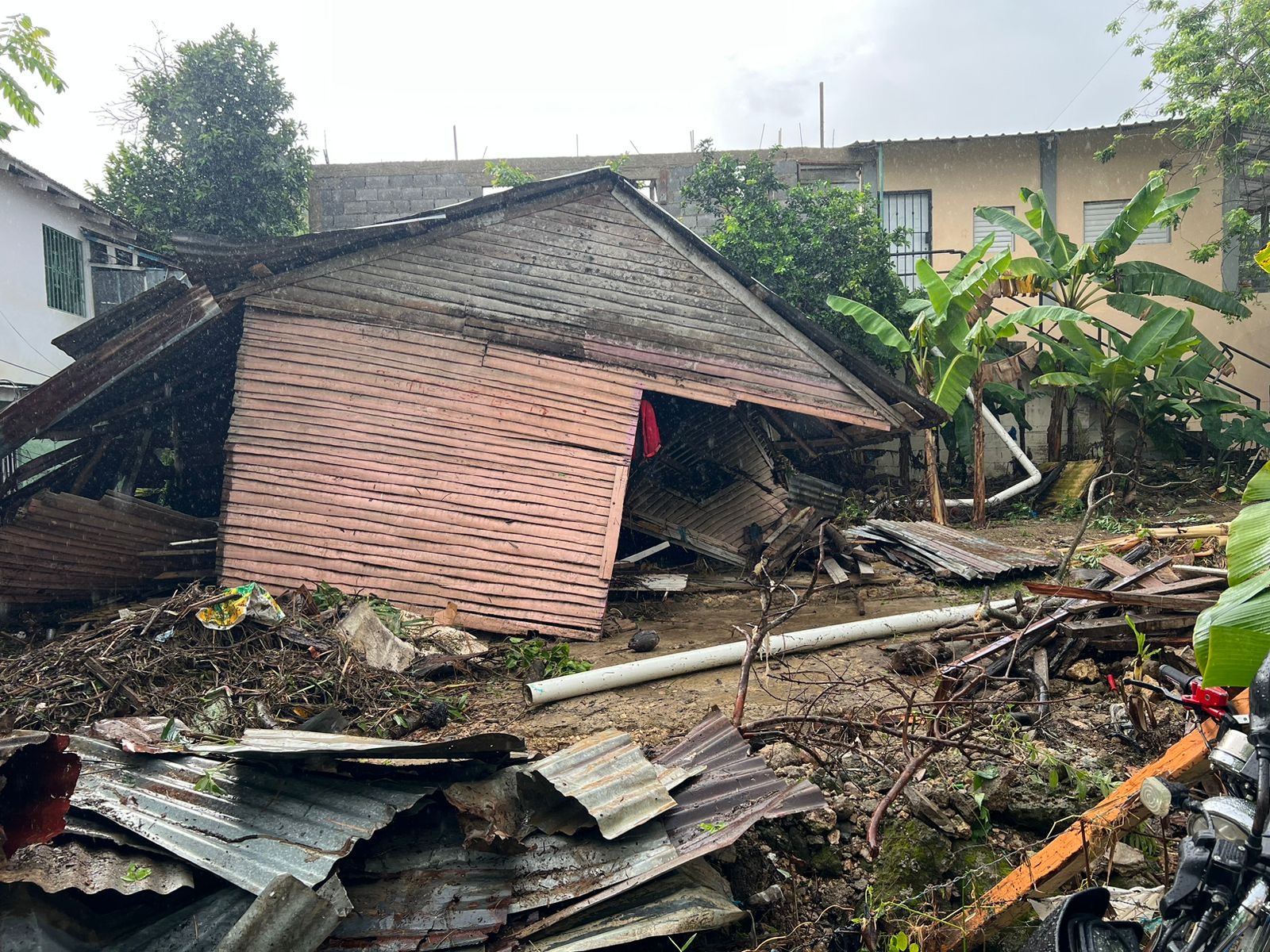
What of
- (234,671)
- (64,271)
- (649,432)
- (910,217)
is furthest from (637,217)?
(64,271)

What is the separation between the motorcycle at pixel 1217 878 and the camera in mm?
1890

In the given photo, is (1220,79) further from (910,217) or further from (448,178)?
(448,178)

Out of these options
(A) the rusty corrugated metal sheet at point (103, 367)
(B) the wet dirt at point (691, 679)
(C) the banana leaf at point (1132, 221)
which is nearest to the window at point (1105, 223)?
(C) the banana leaf at point (1132, 221)

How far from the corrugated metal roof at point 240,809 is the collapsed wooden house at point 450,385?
14.9ft

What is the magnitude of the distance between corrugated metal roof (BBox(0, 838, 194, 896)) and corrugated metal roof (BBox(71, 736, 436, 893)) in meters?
0.08

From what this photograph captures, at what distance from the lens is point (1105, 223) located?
17922 millimetres

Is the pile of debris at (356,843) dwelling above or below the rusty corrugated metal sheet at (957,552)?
above

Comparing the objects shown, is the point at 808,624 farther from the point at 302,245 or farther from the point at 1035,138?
the point at 1035,138

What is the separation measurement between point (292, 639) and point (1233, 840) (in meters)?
6.15

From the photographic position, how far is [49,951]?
2811 mm

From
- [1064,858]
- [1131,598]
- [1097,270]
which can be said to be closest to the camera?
[1064,858]

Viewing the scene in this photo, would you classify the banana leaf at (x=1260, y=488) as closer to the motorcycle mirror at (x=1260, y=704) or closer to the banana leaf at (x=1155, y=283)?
the motorcycle mirror at (x=1260, y=704)

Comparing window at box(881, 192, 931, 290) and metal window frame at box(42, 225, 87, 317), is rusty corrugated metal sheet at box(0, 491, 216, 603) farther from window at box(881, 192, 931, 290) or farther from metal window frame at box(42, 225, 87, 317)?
window at box(881, 192, 931, 290)

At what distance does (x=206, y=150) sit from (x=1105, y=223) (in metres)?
19.0
